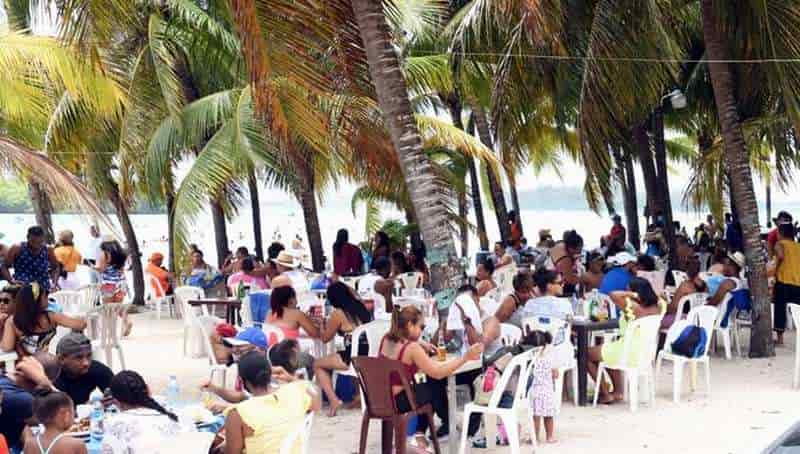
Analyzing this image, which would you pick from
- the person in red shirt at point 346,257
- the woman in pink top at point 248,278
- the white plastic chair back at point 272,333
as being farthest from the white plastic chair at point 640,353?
the person in red shirt at point 346,257

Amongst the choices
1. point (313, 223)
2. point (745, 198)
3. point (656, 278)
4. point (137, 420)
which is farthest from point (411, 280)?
point (137, 420)

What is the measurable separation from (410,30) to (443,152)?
360 centimetres

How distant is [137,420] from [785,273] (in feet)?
33.0

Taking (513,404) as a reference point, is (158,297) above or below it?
above

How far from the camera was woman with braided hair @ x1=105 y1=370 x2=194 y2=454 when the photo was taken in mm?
5922

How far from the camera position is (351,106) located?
12391mm

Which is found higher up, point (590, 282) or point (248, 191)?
point (248, 191)

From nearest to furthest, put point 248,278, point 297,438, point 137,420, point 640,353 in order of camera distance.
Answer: point 137,420 → point 297,438 → point 640,353 → point 248,278

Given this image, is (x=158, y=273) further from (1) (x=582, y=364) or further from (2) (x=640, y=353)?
(2) (x=640, y=353)

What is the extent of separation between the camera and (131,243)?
2164 centimetres

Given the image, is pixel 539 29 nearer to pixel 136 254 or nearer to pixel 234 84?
pixel 234 84

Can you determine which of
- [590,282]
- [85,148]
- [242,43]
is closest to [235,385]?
[242,43]

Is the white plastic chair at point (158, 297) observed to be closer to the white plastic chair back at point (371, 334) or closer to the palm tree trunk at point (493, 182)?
the palm tree trunk at point (493, 182)

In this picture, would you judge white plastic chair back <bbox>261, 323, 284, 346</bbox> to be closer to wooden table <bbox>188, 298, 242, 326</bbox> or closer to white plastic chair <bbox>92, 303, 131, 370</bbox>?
white plastic chair <bbox>92, 303, 131, 370</bbox>
